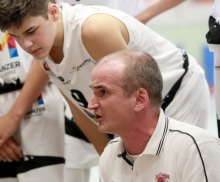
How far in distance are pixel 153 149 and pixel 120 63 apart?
0.23 metres

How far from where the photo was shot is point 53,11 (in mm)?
1898

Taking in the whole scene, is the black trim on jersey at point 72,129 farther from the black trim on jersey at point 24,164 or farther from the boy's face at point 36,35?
→ the boy's face at point 36,35

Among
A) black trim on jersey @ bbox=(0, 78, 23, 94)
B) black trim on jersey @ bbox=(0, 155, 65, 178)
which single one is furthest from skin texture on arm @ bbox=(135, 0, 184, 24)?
black trim on jersey @ bbox=(0, 155, 65, 178)

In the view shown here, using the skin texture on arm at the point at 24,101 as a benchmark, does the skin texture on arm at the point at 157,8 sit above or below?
above

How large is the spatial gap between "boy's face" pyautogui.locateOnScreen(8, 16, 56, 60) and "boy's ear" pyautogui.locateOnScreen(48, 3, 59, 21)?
0.07 feet

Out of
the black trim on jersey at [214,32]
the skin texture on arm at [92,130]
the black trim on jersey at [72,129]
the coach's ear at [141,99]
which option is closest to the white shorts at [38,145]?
the skin texture on arm at [92,130]

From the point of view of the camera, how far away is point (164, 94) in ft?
6.53

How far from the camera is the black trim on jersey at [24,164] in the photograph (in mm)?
2291

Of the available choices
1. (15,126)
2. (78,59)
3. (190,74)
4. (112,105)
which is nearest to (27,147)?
(15,126)

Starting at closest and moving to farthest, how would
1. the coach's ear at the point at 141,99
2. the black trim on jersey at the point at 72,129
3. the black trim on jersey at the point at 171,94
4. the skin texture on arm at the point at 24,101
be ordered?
the coach's ear at the point at 141,99
the black trim on jersey at the point at 171,94
the skin texture on arm at the point at 24,101
the black trim on jersey at the point at 72,129

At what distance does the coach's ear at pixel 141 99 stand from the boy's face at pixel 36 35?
1.62 ft

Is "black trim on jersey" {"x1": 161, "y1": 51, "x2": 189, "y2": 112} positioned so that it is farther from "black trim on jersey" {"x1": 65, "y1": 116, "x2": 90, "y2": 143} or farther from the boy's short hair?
"black trim on jersey" {"x1": 65, "y1": 116, "x2": 90, "y2": 143}

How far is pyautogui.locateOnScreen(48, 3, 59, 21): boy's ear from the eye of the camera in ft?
6.19

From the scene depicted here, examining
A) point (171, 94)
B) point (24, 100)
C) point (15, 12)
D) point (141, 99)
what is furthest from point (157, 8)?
point (141, 99)
